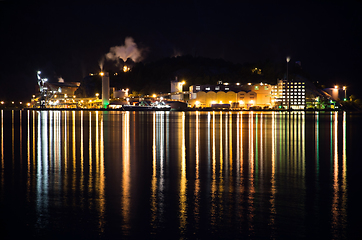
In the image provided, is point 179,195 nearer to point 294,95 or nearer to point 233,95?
point 233,95

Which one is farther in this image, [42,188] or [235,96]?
[235,96]

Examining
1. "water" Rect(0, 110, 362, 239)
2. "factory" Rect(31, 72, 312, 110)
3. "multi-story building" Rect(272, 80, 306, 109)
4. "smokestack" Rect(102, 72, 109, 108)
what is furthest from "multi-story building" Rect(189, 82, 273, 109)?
"water" Rect(0, 110, 362, 239)

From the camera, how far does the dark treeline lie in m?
114

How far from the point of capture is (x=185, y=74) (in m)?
120

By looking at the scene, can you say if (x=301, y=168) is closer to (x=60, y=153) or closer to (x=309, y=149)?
(x=309, y=149)

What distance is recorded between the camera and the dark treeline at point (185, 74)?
114 meters

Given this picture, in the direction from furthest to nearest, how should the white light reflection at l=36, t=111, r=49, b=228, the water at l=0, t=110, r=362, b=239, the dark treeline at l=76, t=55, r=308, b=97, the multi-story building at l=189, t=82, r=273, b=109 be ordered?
the dark treeline at l=76, t=55, r=308, b=97 → the multi-story building at l=189, t=82, r=273, b=109 → the white light reflection at l=36, t=111, r=49, b=228 → the water at l=0, t=110, r=362, b=239

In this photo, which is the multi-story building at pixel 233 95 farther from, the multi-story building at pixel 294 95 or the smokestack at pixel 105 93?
the smokestack at pixel 105 93

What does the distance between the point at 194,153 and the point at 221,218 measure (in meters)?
6.88

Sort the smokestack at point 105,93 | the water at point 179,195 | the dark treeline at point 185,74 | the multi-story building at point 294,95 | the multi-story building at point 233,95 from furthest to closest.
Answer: the dark treeline at point 185,74 → the smokestack at point 105,93 → the multi-story building at point 294,95 → the multi-story building at point 233,95 → the water at point 179,195

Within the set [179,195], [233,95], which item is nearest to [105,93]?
[233,95]

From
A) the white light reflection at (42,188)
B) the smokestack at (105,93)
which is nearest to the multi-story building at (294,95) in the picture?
the smokestack at (105,93)

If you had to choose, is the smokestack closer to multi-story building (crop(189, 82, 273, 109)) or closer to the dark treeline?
multi-story building (crop(189, 82, 273, 109))

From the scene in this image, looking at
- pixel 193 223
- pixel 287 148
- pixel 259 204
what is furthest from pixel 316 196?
pixel 287 148
